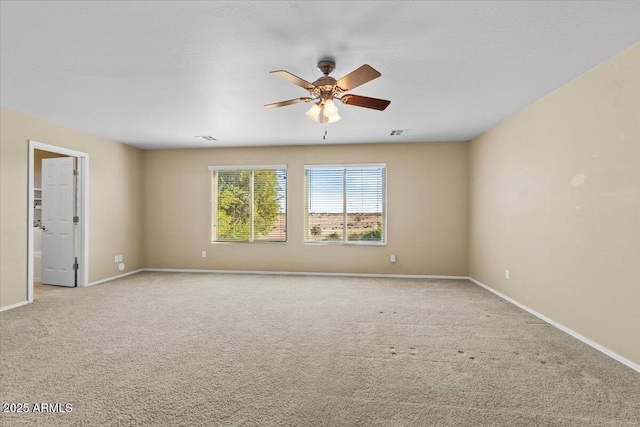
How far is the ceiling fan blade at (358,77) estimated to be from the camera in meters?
2.30

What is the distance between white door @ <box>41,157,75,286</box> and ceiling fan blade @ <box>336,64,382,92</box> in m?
4.94

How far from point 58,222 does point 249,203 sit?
3.19 metres

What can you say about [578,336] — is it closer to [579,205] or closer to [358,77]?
[579,205]

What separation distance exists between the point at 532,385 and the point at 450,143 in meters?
4.50

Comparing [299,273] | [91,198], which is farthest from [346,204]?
[91,198]

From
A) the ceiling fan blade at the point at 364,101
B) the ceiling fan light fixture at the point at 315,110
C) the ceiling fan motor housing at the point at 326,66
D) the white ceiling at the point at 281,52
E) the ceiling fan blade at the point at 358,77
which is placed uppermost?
the white ceiling at the point at 281,52

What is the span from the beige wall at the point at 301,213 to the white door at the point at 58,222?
149 cm

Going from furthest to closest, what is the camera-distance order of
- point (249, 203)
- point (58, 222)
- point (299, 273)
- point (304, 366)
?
point (249, 203) → point (299, 273) → point (58, 222) → point (304, 366)

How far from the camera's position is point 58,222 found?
5.23 m

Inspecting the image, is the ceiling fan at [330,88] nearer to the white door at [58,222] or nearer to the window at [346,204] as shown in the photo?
the window at [346,204]

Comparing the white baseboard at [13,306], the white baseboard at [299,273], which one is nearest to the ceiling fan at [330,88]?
the white baseboard at [299,273]

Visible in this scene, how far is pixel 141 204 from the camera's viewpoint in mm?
6516

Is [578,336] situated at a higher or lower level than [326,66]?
lower

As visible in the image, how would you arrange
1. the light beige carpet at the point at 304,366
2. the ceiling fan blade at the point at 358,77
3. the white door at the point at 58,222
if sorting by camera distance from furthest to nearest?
1. the white door at the point at 58,222
2. the ceiling fan blade at the point at 358,77
3. the light beige carpet at the point at 304,366
